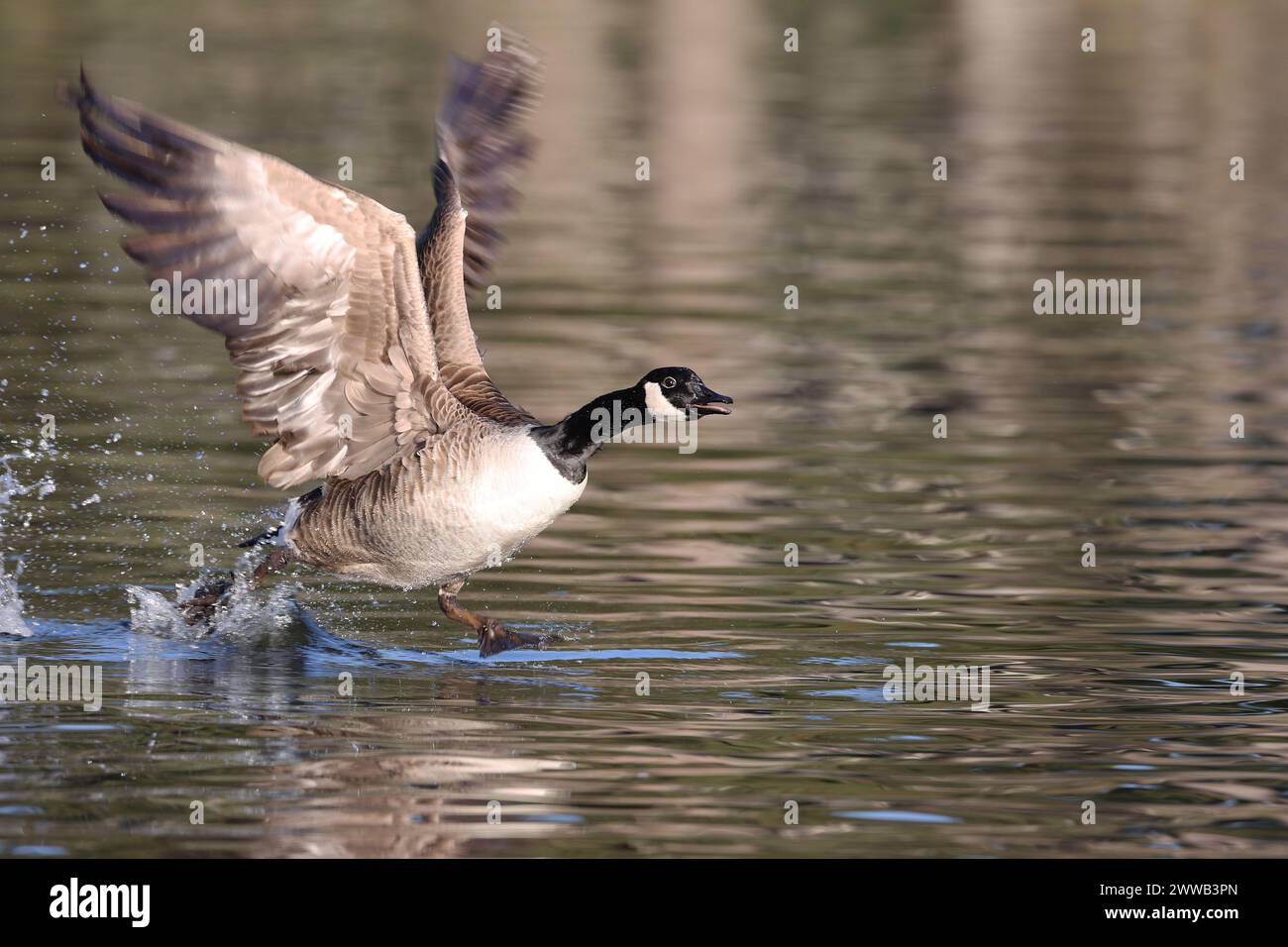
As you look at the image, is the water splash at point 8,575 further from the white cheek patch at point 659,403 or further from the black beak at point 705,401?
the black beak at point 705,401

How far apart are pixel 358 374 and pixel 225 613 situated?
163 centimetres

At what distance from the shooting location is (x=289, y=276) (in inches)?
391

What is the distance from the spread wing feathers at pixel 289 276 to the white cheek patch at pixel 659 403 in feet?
3.67

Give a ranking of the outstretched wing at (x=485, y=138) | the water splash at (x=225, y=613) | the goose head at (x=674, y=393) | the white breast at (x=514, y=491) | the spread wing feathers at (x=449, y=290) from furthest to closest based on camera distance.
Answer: the outstretched wing at (x=485, y=138) < the spread wing feathers at (x=449, y=290) < the water splash at (x=225, y=613) < the goose head at (x=674, y=393) < the white breast at (x=514, y=491)

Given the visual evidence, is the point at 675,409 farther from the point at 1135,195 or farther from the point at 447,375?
the point at 1135,195

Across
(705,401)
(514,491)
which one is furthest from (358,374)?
(705,401)

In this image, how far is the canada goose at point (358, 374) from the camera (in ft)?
31.4

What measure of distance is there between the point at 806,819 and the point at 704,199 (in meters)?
22.6

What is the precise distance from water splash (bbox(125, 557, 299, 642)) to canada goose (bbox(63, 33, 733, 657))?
88mm

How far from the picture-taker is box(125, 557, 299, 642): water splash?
36.1 feet

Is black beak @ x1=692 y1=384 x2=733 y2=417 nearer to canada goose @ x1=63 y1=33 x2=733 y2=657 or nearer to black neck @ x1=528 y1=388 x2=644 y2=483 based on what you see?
canada goose @ x1=63 y1=33 x2=733 y2=657

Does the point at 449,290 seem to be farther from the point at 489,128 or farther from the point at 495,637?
the point at 495,637

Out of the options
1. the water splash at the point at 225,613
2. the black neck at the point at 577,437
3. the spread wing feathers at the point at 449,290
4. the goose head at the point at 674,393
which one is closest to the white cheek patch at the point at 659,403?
the goose head at the point at 674,393

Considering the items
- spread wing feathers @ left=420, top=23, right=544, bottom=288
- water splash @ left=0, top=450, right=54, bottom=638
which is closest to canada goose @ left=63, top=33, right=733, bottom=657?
spread wing feathers @ left=420, top=23, right=544, bottom=288
